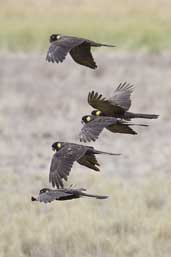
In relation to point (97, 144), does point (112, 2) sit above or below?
above

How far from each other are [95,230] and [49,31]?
16742 mm

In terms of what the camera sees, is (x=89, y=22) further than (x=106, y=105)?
Yes

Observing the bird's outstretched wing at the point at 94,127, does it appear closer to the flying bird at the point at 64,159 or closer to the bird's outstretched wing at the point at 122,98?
the flying bird at the point at 64,159

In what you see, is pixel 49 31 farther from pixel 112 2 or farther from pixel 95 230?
pixel 95 230

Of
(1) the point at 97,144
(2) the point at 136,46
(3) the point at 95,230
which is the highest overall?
(2) the point at 136,46

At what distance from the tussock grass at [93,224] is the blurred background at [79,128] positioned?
1 centimetres

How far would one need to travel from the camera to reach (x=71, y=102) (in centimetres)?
2027

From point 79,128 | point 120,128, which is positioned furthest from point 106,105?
point 79,128

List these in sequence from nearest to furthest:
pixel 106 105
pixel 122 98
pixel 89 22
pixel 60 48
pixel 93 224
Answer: pixel 60 48, pixel 106 105, pixel 122 98, pixel 93 224, pixel 89 22

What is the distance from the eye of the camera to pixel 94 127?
644cm

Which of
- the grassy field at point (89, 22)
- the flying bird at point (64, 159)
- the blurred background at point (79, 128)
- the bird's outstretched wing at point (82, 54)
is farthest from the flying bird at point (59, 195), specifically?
the grassy field at point (89, 22)

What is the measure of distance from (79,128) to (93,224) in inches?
267

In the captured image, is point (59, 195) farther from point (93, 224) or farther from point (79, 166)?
point (79, 166)

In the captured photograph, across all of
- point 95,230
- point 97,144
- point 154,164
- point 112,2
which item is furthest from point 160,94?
point 112,2
